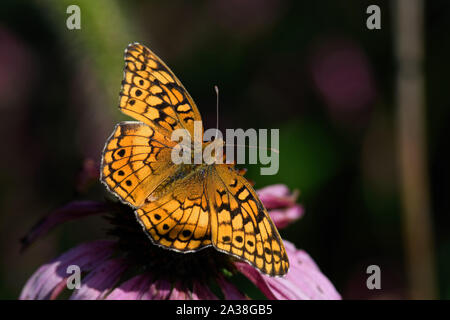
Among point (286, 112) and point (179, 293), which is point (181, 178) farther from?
point (286, 112)

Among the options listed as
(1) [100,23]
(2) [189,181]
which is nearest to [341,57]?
(1) [100,23]

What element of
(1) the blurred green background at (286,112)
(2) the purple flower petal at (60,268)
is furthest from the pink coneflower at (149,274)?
(1) the blurred green background at (286,112)

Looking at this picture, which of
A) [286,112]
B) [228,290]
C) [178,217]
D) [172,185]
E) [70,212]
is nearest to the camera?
[178,217]

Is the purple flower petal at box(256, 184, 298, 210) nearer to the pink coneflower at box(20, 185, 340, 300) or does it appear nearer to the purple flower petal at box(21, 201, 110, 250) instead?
the pink coneflower at box(20, 185, 340, 300)

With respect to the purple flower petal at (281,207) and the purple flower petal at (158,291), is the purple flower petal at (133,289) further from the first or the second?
the purple flower petal at (281,207)

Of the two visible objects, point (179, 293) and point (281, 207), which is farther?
point (281, 207)

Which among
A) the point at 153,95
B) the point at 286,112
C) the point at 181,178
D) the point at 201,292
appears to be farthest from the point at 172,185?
the point at 286,112
